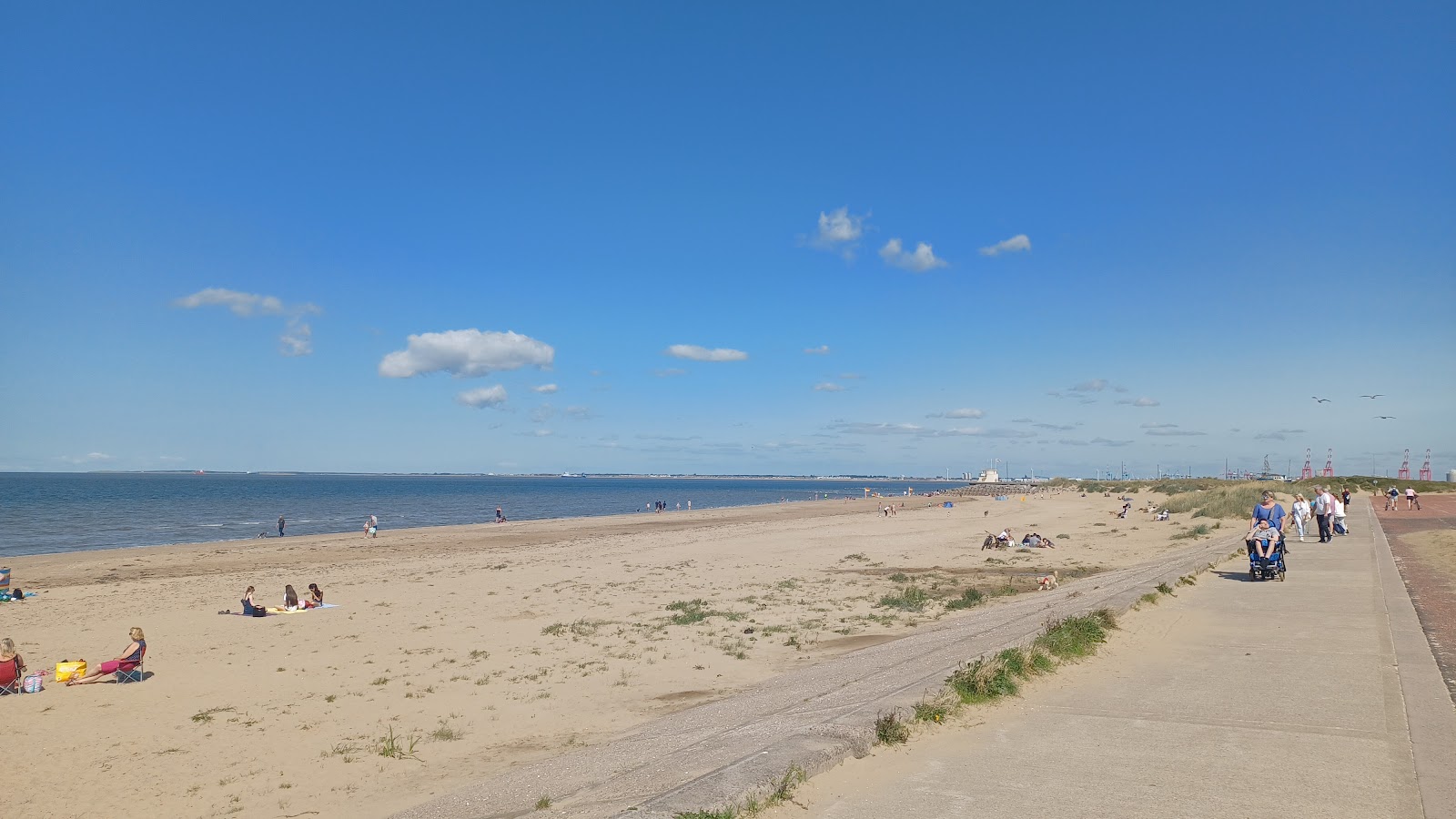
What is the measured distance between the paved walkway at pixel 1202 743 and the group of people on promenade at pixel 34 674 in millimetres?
11114

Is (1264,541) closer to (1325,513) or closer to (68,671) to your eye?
(1325,513)

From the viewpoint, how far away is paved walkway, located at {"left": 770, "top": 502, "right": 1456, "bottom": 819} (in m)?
4.79

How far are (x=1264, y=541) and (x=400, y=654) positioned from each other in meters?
15.4

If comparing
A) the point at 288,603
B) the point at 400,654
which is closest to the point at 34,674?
the point at 400,654

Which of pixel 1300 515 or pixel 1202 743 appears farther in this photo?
pixel 1300 515

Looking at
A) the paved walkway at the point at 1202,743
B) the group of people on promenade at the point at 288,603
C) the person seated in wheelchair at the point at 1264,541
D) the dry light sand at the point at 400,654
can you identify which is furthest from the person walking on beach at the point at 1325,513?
the group of people on promenade at the point at 288,603

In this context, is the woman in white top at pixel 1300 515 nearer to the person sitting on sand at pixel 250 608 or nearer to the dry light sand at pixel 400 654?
the dry light sand at pixel 400 654

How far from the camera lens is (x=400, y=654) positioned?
13016 millimetres

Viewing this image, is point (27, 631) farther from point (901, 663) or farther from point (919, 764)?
point (919, 764)

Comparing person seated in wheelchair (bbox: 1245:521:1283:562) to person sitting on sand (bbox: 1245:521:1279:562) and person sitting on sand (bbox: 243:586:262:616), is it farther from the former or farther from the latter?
person sitting on sand (bbox: 243:586:262:616)

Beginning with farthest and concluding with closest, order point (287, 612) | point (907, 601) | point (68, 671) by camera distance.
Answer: point (287, 612) → point (907, 601) → point (68, 671)

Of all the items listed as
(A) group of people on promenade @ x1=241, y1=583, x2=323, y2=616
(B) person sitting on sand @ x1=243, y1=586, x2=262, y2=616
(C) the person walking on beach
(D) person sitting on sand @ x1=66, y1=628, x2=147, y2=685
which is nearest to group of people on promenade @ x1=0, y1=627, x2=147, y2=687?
(D) person sitting on sand @ x1=66, y1=628, x2=147, y2=685

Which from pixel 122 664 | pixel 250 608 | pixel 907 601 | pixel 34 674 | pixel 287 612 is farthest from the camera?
pixel 287 612

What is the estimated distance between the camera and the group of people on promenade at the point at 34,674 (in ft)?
35.3
